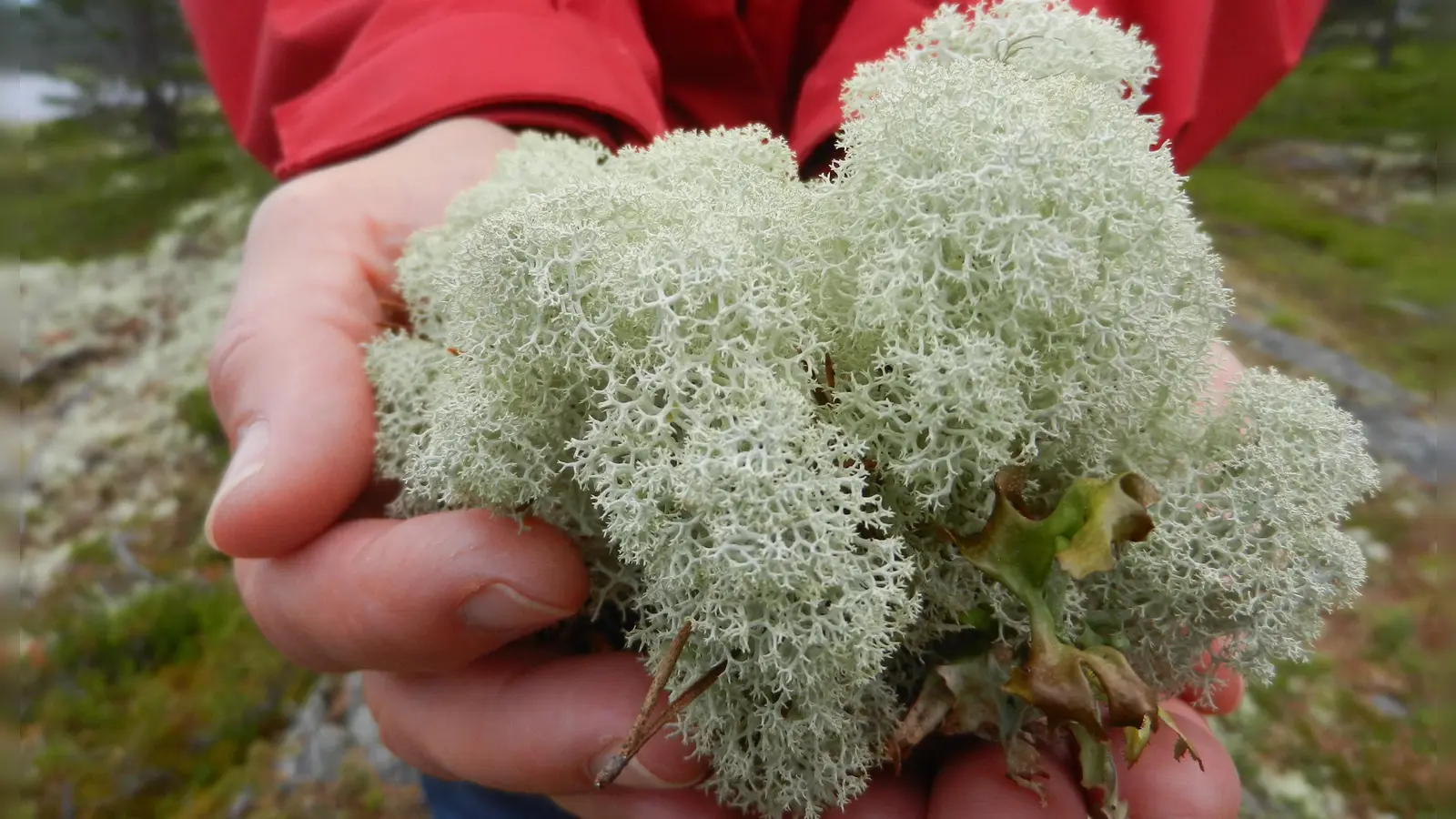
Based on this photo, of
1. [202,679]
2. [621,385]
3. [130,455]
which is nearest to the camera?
[621,385]

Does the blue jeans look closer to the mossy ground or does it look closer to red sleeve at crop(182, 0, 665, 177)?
red sleeve at crop(182, 0, 665, 177)

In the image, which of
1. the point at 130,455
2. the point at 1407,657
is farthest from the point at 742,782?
the point at 130,455

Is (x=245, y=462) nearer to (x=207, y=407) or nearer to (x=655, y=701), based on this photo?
(x=655, y=701)

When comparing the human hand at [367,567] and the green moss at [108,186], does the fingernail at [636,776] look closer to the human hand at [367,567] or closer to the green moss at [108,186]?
the human hand at [367,567]

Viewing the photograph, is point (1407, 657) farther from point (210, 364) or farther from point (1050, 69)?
point (210, 364)

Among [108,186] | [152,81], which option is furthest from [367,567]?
[152,81]

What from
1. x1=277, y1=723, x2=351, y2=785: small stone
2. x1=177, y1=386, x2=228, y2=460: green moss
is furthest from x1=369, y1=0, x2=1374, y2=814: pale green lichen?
x1=177, y1=386, x2=228, y2=460: green moss
